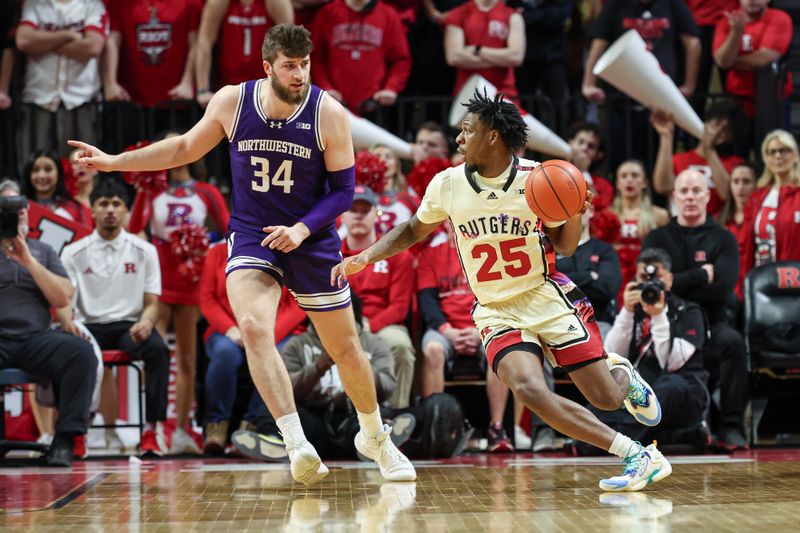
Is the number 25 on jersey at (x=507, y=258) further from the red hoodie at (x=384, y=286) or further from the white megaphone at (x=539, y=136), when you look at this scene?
the white megaphone at (x=539, y=136)

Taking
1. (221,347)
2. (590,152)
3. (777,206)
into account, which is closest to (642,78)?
(590,152)

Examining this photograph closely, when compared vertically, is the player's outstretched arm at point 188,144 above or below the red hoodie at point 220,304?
above

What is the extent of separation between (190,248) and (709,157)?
14.2ft

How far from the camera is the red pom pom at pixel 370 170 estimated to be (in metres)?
8.91

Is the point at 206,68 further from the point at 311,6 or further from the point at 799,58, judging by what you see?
the point at 799,58

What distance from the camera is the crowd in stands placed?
7965 millimetres

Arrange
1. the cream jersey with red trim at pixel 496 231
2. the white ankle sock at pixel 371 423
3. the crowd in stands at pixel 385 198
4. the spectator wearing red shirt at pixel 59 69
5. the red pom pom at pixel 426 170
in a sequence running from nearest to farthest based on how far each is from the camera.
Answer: the cream jersey with red trim at pixel 496 231 → the white ankle sock at pixel 371 423 → the crowd in stands at pixel 385 198 → the red pom pom at pixel 426 170 → the spectator wearing red shirt at pixel 59 69

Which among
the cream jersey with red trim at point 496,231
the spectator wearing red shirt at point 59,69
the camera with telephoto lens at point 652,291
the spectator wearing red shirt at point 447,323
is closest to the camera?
the cream jersey with red trim at point 496,231

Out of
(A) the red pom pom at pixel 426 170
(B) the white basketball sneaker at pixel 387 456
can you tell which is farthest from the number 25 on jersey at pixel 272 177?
(A) the red pom pom at pixel 426 170

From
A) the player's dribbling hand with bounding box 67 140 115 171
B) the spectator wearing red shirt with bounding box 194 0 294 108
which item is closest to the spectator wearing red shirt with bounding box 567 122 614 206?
the spectator wearing red shirt with bounding box 194 0 294 108

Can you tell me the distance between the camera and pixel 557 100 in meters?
10.7

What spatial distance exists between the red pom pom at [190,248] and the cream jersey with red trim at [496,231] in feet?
10.5

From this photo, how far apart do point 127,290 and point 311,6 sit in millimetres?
3404

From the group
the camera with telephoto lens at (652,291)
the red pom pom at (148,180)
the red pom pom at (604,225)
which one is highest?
the red pom pom at (148,180)
